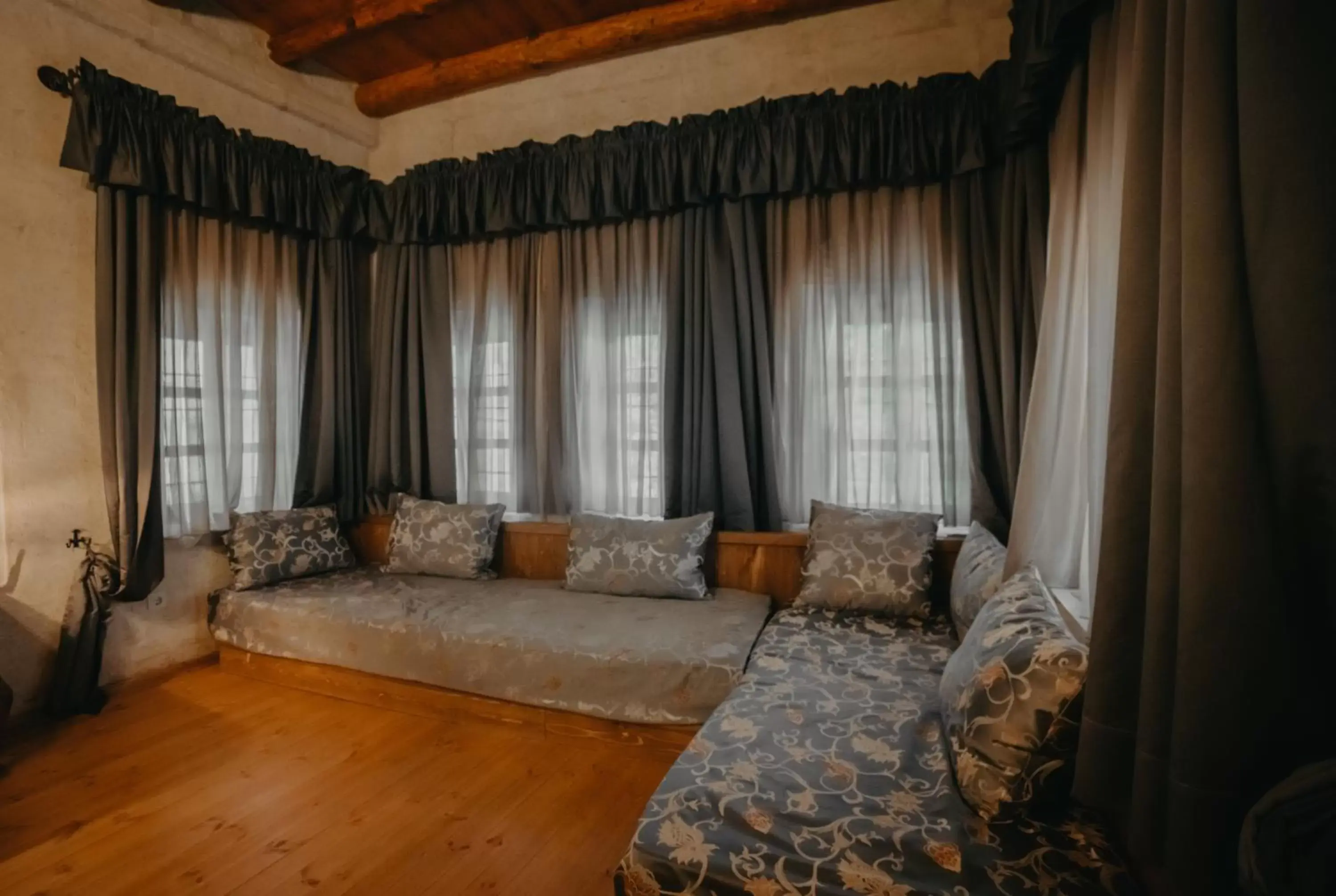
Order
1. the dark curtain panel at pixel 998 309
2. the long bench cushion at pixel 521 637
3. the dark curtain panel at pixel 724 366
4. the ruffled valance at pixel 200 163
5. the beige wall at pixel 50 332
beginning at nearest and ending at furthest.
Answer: the long bench cushion at pixel 521 637 < the dark curtain panel at pixel 998 309 < the beige wall at pixel 50 332 < the ruffled valance at pixel 200 163 < the dark curtain panel at pixel 724 366

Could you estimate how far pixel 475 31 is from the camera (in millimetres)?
Result: 2979

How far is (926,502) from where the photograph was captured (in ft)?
8.32

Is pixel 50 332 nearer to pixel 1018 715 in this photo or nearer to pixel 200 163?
pixel 200 163

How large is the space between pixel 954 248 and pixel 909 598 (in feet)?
4.67

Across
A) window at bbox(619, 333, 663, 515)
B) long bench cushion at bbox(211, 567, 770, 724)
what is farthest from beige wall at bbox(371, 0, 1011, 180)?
long bench cushion at bbox(211, 567, 770, 724)

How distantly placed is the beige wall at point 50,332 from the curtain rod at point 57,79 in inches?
1.1

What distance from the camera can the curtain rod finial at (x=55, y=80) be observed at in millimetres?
2320

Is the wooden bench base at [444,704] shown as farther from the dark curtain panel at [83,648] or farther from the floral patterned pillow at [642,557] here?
the floral patterned pillow at [642,557]

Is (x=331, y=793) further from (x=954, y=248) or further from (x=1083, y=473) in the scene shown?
(x=954, y=248)

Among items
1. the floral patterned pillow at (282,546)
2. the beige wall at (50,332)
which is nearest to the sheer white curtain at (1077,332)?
the floral patterned pillow at (282,546)

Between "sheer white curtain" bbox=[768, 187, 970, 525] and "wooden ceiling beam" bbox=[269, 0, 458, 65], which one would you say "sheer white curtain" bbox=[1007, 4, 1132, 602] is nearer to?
"sheer white curtain" bbox=[768, 187, 970, 525]

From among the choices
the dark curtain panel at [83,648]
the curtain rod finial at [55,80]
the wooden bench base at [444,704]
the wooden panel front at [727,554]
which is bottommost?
the wooden bench base at [444,704]

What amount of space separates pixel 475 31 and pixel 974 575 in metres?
3.41

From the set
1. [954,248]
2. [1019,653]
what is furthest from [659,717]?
[954,248]
